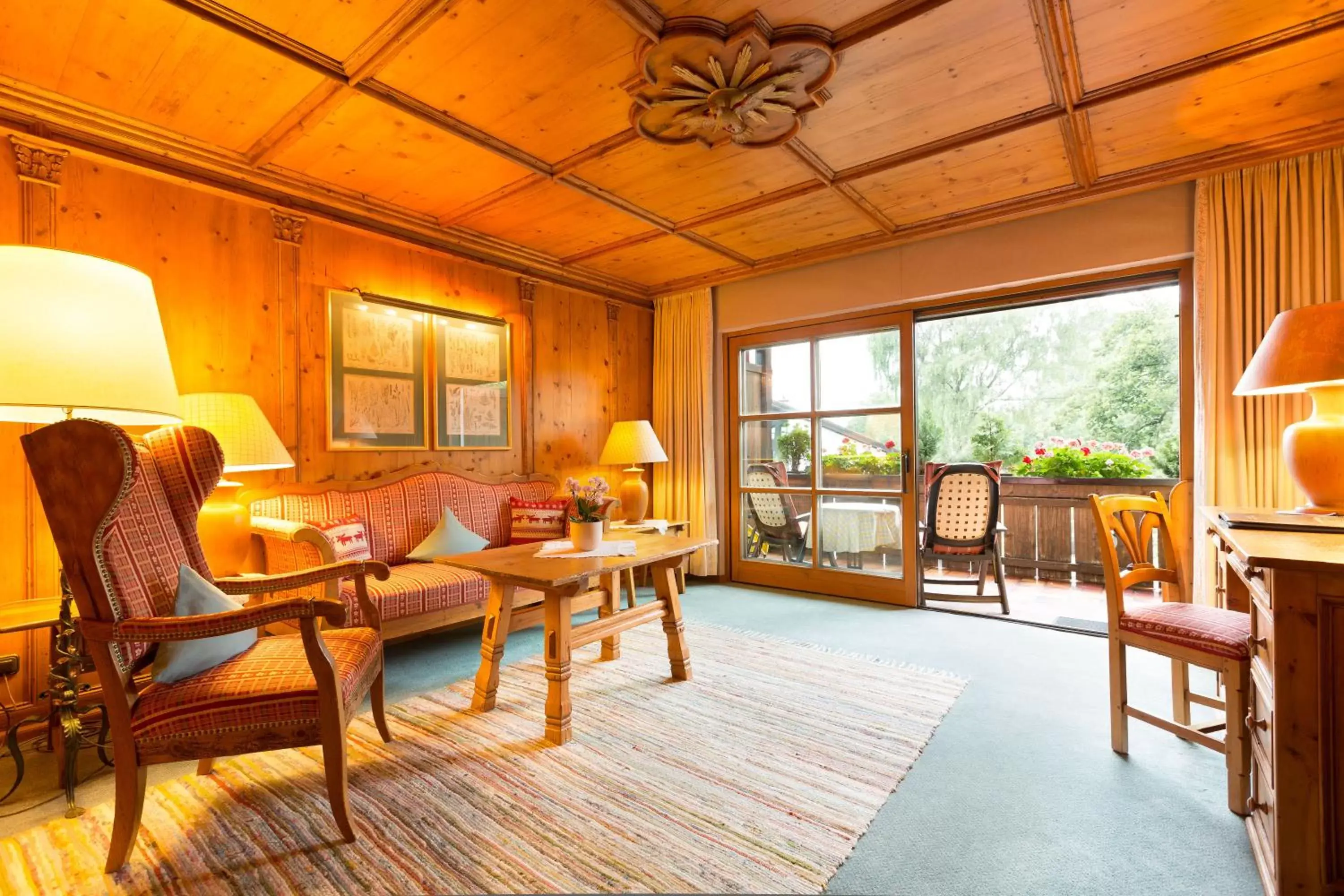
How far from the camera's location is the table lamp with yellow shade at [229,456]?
2.44 meters

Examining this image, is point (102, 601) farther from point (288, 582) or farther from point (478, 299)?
point (478, 299)

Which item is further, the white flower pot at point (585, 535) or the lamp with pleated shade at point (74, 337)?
the white flower pot at point (585, 535)

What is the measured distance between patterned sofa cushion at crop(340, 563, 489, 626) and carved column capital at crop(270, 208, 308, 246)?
1.85 m

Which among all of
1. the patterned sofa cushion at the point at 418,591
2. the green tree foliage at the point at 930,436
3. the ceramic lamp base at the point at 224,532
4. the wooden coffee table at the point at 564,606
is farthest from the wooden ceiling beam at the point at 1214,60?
the green tree foliage at the point at 930,436

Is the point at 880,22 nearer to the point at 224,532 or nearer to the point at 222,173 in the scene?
the point at 222,173

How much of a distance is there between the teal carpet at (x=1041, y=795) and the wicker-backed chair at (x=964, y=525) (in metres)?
0.98

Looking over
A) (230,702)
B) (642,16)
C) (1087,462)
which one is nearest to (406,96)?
(642,16)

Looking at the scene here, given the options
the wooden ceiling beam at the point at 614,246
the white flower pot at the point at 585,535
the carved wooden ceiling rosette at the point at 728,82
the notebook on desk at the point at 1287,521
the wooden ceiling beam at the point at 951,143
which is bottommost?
the white flower pot at the point at 585,535

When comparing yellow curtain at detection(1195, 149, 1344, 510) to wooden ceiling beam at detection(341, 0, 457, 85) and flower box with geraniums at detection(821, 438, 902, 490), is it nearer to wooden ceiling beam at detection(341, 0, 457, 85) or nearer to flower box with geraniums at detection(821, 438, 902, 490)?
flower box with geraniums at detection(821, 438, 902, 490)

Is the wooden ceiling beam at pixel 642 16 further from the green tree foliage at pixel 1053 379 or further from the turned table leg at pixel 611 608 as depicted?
the green tree foliage at pixel 1053 379

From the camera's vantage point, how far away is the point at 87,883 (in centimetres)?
139

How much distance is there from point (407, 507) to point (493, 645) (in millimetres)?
1348

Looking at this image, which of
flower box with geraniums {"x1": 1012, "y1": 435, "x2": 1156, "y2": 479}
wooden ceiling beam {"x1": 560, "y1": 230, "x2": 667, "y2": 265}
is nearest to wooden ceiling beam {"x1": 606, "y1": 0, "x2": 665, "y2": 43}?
wooden ceiling beam {"x1": 560, "y1": 230, "x2": 667, "y2": 265}

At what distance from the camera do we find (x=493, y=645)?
2.38 metres
